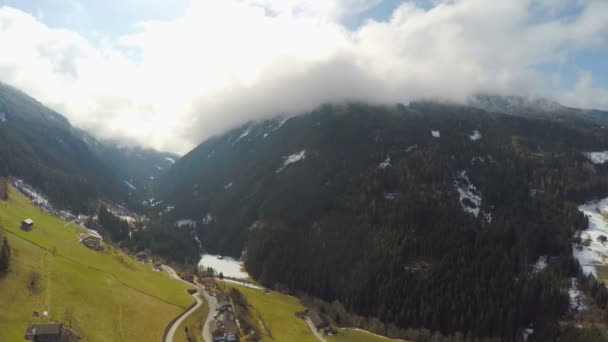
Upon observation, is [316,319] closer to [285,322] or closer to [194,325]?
[285,322]

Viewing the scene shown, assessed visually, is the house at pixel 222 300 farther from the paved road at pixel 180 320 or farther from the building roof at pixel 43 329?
the building roof at pixel 43 329

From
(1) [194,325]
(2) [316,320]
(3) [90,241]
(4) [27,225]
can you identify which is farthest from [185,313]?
(4) [27,225]

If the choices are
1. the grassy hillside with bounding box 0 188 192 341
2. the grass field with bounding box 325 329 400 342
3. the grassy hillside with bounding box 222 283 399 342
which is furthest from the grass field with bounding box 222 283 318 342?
the grassy hillside with bounding box 0 188 192 341

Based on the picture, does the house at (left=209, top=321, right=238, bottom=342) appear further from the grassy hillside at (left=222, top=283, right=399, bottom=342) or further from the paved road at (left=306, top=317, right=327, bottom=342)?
the paved road at (left=306, top=317, right=327, bottom=342)

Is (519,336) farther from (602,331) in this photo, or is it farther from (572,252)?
(572,252)

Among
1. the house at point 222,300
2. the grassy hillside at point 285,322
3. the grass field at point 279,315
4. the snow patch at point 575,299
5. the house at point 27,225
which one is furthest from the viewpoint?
the house at point 27,225

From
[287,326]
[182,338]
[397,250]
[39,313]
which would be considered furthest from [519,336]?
[39,313]

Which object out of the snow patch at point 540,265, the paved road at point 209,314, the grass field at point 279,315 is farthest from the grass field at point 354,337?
the snow patch at point 540,265
